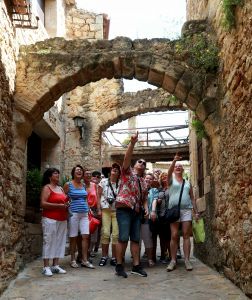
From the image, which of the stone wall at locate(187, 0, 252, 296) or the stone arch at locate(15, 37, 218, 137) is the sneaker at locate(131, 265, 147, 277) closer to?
the stone wall at locate(187, 0, 252, 296)

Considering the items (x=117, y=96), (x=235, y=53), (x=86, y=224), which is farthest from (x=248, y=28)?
(x=117, y=96)

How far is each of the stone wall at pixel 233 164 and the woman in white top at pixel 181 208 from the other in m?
0.33

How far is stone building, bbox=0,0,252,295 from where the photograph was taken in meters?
4.09

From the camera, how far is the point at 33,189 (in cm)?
694

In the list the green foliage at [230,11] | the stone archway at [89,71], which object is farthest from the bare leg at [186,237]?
the green foliage at [230,11]

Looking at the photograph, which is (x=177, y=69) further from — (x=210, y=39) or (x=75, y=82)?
(x=75, y=82)

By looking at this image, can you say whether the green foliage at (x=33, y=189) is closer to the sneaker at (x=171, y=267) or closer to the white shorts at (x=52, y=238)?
the white shorts at (x=52, y=238)

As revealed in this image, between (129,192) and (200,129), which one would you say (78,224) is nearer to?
(129,192)

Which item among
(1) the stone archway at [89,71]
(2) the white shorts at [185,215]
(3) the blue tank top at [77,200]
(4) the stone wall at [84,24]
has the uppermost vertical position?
(4) the stone wall at [84,24]

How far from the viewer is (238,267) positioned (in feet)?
13.7

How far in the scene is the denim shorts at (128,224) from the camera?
4871 millimetres

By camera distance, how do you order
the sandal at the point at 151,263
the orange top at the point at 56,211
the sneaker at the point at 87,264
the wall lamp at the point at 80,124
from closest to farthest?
1. the orange top at the point at 56,211
2. the sneaker at the point at 87,264
3. the sandal at the point at 151,263
4. the wall lamp at the point at 80,124

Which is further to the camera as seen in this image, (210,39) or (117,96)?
(117,96)

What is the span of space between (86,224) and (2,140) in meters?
1.61
